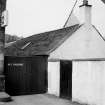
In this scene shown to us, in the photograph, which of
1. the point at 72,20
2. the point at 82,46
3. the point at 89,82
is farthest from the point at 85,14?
the point at 89,82

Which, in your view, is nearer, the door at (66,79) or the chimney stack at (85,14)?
the door at (66,79)

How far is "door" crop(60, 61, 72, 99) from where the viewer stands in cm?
1359

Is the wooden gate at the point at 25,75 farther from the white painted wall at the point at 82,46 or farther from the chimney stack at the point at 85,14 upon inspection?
the chimney stack at the point at 85,14

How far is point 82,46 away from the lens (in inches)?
742

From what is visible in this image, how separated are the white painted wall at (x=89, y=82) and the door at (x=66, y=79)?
20.5 inches

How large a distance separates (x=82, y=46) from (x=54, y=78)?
179 inches

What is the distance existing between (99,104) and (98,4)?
15.8 m

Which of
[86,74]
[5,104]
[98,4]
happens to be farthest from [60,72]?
[98,4]

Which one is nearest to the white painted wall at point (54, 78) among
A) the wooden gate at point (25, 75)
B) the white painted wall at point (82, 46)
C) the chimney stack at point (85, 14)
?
the wooden gate at point (25, 75)

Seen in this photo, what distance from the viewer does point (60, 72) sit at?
14.8 m

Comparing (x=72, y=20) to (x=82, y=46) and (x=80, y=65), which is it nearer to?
(x=82, y=46)

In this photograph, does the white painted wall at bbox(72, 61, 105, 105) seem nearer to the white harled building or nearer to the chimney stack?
the white harled building

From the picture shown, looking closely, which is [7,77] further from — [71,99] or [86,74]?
[86,74]

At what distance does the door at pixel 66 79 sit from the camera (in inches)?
535
